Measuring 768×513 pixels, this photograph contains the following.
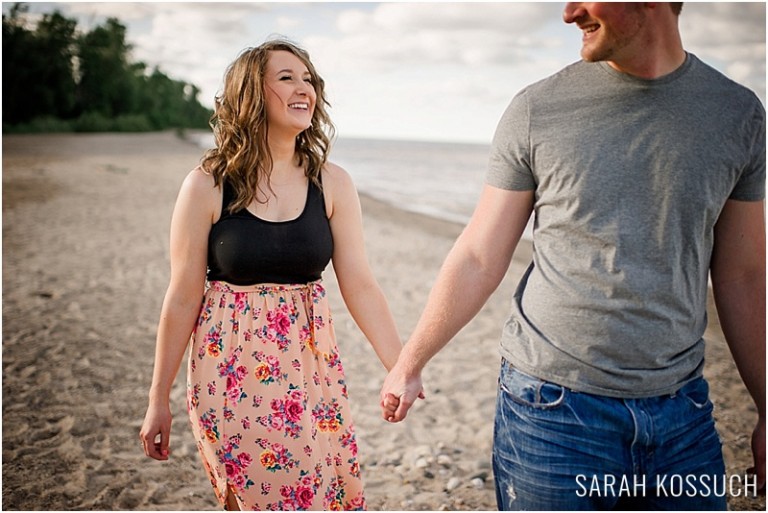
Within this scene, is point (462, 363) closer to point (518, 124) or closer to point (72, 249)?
point (518, 124)

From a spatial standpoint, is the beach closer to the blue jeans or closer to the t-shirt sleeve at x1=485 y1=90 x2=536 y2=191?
the blue jeans

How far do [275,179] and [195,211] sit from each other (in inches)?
12.7

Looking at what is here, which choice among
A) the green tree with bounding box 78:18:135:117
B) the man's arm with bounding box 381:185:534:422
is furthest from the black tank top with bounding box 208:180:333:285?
the green tree with bounding box 78:18:135:117

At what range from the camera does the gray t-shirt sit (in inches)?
72.6

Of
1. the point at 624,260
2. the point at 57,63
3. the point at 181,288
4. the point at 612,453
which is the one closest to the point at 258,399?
the point at 181,288

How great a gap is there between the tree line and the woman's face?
40.1m

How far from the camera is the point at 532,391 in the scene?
190 centimetres

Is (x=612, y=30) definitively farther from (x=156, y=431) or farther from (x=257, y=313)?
(x=156, y=431)

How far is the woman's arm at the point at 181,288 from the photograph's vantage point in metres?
2.53

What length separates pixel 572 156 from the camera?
6.16 feet

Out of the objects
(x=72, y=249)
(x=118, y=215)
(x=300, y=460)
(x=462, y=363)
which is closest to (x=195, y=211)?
(x=300, y=460)

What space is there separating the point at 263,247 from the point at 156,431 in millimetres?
776

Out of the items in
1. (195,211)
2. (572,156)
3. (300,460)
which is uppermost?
(572,156)

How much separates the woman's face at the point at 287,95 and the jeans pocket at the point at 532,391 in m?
1.22
